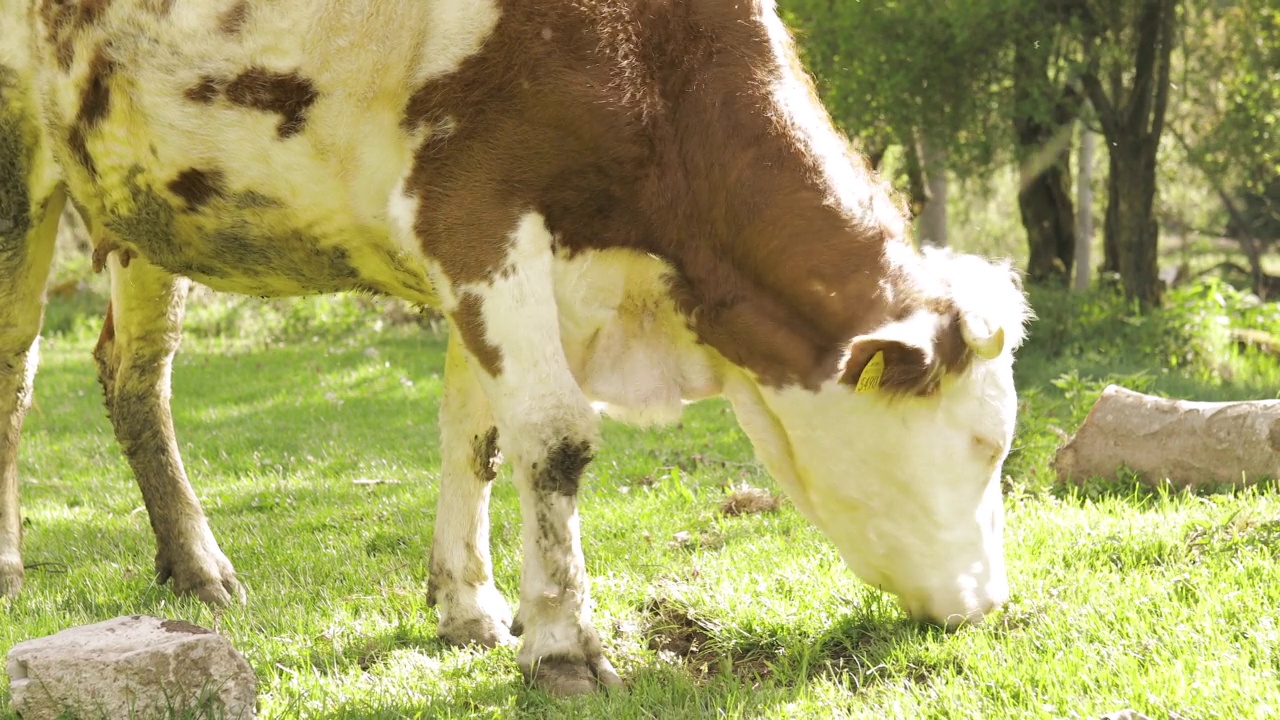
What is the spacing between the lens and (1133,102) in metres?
11.6

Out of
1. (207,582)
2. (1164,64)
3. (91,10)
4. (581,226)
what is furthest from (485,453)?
(1164,64)

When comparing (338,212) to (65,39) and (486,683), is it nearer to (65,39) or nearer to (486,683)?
(65,39)

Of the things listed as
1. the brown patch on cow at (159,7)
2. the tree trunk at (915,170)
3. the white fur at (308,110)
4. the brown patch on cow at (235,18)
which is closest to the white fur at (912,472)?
the white fur at (308,110)

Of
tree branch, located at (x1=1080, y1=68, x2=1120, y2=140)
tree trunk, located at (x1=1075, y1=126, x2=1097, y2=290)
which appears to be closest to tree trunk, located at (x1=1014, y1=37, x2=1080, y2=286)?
tree branch, located at (x1=1080, y1=68, x2=1120, y2=140)

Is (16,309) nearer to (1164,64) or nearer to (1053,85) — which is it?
(1053,85)

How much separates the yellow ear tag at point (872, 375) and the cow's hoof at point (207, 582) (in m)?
2.64

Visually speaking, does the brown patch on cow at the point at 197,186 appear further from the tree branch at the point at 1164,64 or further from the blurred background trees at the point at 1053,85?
the tree branch at the point at 1164,64

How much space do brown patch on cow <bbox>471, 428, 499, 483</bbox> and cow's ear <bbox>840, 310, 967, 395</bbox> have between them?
1405mm

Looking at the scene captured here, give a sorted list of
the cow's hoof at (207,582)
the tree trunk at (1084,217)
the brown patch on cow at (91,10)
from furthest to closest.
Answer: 1. the tree trunk at (1084,217)
2. the cow's hoof at (207,582)
3. the brown patch on cow at (91,10)

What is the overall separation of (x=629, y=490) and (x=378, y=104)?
128 inches

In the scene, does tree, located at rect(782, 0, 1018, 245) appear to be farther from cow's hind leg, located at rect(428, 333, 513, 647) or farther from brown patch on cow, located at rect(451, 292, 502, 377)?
brown patch on cow, located at rect(451, 292, 502, 377)

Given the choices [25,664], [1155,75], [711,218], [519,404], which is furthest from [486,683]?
[1155,75]

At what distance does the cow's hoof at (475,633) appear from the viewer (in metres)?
4.40

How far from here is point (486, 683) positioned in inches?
157
